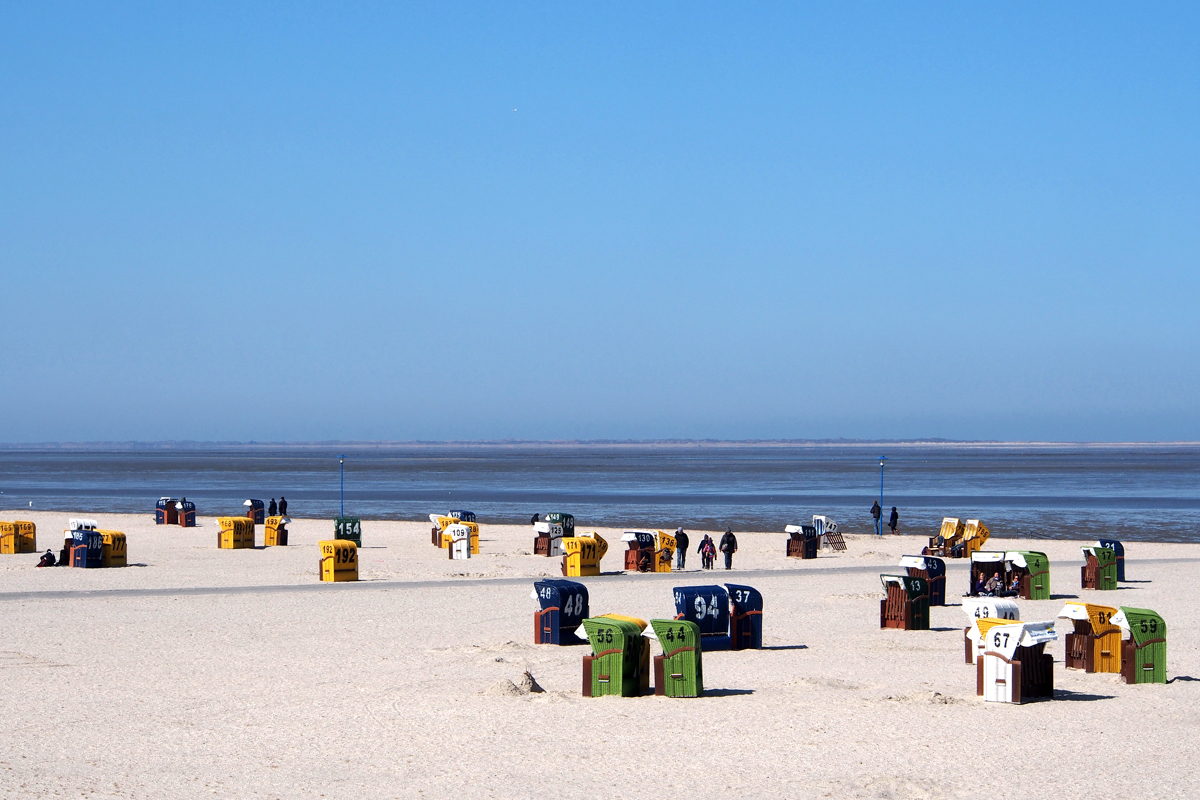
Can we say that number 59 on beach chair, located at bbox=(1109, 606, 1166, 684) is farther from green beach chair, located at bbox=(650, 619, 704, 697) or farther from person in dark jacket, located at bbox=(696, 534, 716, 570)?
person in dark jacket, located at bbox=(696, 534, 716, 570)

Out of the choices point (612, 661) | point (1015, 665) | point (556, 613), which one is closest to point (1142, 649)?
point (1015, 665)

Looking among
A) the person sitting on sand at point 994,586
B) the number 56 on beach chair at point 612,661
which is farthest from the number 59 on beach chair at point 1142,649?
the person sitting on sand at point 994,586

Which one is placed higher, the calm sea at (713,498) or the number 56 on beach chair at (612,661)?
the number 56 on beach chair at (612,661)

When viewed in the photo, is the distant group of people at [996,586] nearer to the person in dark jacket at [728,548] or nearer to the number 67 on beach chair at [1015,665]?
the person in dark jacket at [728,548]

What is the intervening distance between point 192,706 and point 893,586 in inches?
578

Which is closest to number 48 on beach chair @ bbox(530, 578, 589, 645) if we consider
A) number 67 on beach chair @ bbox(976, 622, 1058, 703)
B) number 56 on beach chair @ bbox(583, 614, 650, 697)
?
number 56 on beach chair @ bbox(583, 614, 650, 697)

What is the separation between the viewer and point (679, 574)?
36.6 metres

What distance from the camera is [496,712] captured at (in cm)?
1636

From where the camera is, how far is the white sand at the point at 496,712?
42.2ft

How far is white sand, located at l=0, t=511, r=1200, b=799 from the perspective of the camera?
12.9m

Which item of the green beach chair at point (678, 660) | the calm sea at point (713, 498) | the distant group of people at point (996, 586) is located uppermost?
the green beach chair at point (678, 660)

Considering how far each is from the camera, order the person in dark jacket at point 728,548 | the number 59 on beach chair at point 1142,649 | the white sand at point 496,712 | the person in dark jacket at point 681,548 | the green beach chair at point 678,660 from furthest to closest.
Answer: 1. the person in dark jacket at point 681,548
2. the person in dark jacket at point 728,548
3. the number 59 on beach chair at point 1142,649
4. the green beach chair at point 678,660
5. the white sand at point 496,712

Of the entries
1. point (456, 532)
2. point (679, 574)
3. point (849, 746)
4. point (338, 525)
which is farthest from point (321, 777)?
point (338, 525)

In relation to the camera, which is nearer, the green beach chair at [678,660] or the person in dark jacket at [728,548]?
the green beach chair at [678,660]
